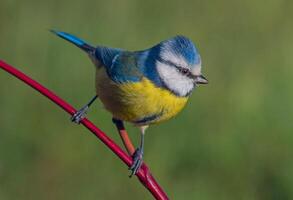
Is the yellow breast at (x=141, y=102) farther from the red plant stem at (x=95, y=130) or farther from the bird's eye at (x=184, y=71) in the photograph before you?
the red plant stem at (x=95, y=130)

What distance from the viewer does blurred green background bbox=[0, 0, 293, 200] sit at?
3.37 meters

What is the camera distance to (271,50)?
4090 mm

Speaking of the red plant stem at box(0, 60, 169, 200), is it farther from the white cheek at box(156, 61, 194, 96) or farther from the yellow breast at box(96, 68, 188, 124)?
the white cheek at box(156, 61, 194, 96)

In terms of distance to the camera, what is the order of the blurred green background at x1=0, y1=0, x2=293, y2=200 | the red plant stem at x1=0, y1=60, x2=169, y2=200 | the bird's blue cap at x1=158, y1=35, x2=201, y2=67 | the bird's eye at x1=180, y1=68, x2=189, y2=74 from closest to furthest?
1. the red plant stem at x1=0, y1=60, x2=169, y2=200
2. the bird's blue cap at x1=158, y1=35, x2=201, y2=67
3. the bird's eye at x1=180, y1=68, x2=189, y2=74
4. the blurred green background at x1=0, y1=0, x2=293, y2=200

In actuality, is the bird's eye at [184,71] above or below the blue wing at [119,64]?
above

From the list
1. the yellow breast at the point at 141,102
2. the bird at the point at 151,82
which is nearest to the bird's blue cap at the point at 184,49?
the bird at the point at 151,82

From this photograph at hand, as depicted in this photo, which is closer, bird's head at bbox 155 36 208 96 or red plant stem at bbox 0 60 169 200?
red plant stem at bbox 0 60 169 200

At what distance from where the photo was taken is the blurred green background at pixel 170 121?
337cm

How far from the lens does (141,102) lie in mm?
2928

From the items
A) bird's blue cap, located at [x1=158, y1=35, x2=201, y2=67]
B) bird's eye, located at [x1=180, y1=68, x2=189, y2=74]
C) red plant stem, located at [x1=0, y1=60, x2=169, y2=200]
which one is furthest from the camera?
bird's eye, located at [x1=180, y1=68, x2=189, y2=74]

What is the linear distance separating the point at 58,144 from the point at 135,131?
32 cm

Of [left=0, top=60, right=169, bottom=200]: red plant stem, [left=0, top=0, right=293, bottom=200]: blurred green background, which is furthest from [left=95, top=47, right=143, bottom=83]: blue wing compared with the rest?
[left=0, top=60, right=169, bottom=200]: red plant stem

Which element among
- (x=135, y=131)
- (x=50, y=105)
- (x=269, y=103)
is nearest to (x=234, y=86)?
(x=269, y=103)

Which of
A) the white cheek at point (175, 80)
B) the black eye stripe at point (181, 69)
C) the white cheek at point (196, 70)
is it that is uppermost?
the white cheek at point (196, 70)
